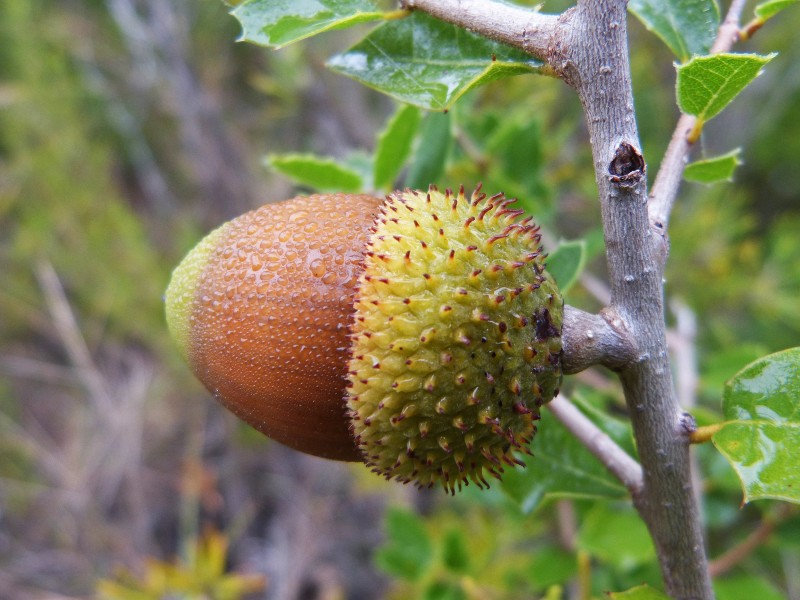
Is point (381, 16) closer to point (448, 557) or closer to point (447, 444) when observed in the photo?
point (447, 444)

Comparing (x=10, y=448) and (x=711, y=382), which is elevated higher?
(x=711, y=382)

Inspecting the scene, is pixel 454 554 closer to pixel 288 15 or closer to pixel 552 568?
pixel 552 568

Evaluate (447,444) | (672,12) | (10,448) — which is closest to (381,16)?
(672,12)

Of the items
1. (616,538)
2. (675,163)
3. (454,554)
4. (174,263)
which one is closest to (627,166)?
(675,163)

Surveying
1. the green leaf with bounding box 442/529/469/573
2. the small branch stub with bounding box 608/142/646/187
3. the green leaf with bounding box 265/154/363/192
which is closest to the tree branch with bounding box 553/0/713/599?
the small branch stub with bounding box 608/142/646/187

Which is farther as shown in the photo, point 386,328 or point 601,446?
point 601,446

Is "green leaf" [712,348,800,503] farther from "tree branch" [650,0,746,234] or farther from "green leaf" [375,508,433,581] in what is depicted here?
"green leaf" [375,508,433,581]

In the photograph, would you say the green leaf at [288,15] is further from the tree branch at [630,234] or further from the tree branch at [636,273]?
the tree branch at [636,273]
